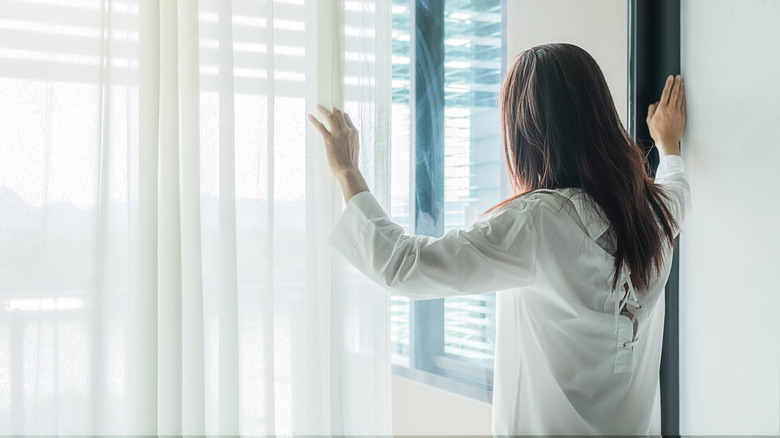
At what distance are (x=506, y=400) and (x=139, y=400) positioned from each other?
2.19 ft

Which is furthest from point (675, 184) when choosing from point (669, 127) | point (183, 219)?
point (183, 219)

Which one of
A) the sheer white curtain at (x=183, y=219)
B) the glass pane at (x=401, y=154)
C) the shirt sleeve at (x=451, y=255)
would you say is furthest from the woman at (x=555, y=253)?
the glass pane at (x=401, y=154)

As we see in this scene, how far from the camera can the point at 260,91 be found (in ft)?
4.19

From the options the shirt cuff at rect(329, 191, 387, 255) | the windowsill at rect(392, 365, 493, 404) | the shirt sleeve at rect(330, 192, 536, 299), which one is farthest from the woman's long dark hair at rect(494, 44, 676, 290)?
the windowsill at rect(392, 365, 493, 404)

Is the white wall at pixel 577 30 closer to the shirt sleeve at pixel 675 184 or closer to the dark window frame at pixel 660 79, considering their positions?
the dark window frame at pixel 660 79

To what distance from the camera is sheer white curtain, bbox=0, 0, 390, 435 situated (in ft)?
3.57

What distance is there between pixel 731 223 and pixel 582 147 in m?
0.52

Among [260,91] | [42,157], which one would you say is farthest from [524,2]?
[42,157]

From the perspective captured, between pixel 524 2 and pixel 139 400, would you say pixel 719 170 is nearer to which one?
pixel 524 2

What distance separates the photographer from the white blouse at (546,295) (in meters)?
1.20

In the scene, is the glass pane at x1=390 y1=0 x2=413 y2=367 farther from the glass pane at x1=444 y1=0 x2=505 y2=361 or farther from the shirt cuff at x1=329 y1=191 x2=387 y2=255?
the shirt cuff at x1=329 y1=191 x2=387 y2=255

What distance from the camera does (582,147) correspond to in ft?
4.21

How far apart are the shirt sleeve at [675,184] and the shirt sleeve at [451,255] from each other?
1.51 ft

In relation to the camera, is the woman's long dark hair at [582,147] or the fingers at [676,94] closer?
the woman's long dark hair at [582,147]
